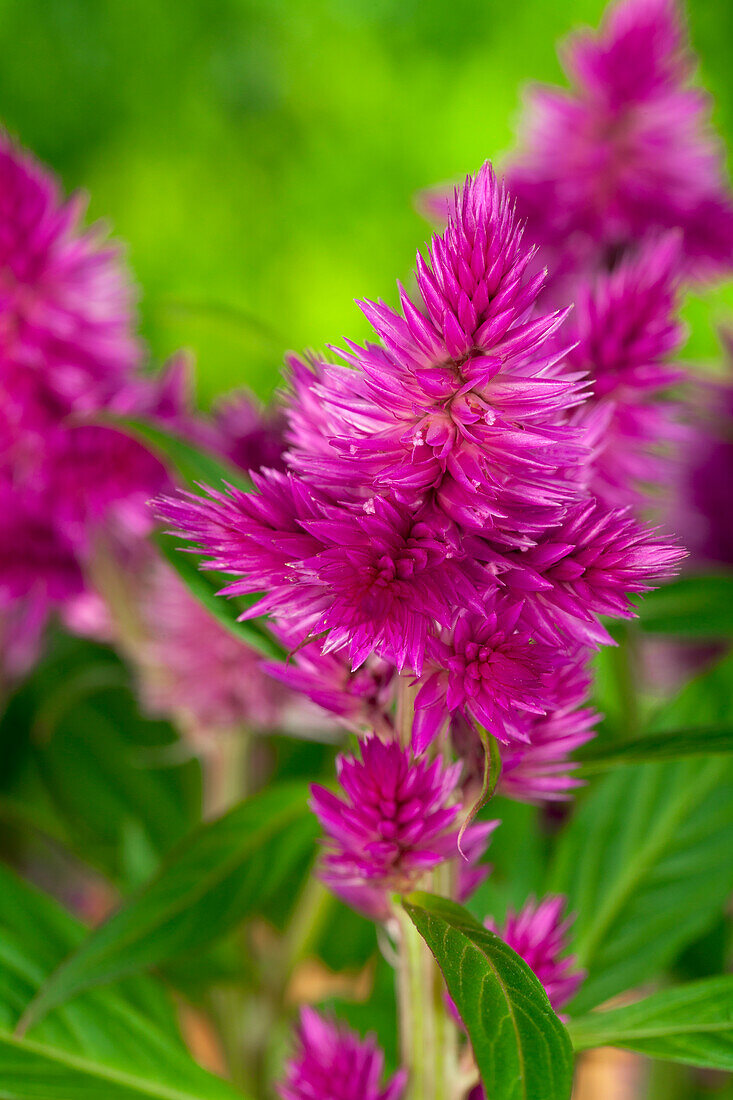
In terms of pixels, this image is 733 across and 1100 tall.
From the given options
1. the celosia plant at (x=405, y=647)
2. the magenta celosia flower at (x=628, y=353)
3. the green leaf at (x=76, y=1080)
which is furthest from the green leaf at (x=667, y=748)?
the green leaf at (x=76, y=1080)

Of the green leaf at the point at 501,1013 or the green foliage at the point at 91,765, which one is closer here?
the green leaf at the point at 501,1013

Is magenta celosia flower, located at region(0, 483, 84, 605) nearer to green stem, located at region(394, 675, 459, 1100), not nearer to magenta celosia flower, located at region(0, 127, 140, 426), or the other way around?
magenta celosia flower, located at region(0, 127, 140, 426)

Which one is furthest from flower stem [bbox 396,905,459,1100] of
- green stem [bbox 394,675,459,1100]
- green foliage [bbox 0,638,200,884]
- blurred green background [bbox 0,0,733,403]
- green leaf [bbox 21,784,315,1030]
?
blurred green background [bbox 0,0,733,403]

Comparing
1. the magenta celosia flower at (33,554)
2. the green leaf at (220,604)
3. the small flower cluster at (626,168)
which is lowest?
the green leaf at (220,604)

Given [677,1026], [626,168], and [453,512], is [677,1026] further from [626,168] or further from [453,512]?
[626,168]

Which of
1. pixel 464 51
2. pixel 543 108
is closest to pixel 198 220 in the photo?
pixel 464 51

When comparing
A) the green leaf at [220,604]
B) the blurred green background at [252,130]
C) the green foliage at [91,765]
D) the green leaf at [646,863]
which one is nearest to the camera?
the green leaf at [220,604]

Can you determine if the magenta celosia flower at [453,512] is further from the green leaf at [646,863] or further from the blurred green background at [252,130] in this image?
the blurred green background at [252,130]

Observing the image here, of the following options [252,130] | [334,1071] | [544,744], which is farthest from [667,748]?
[252,130]
